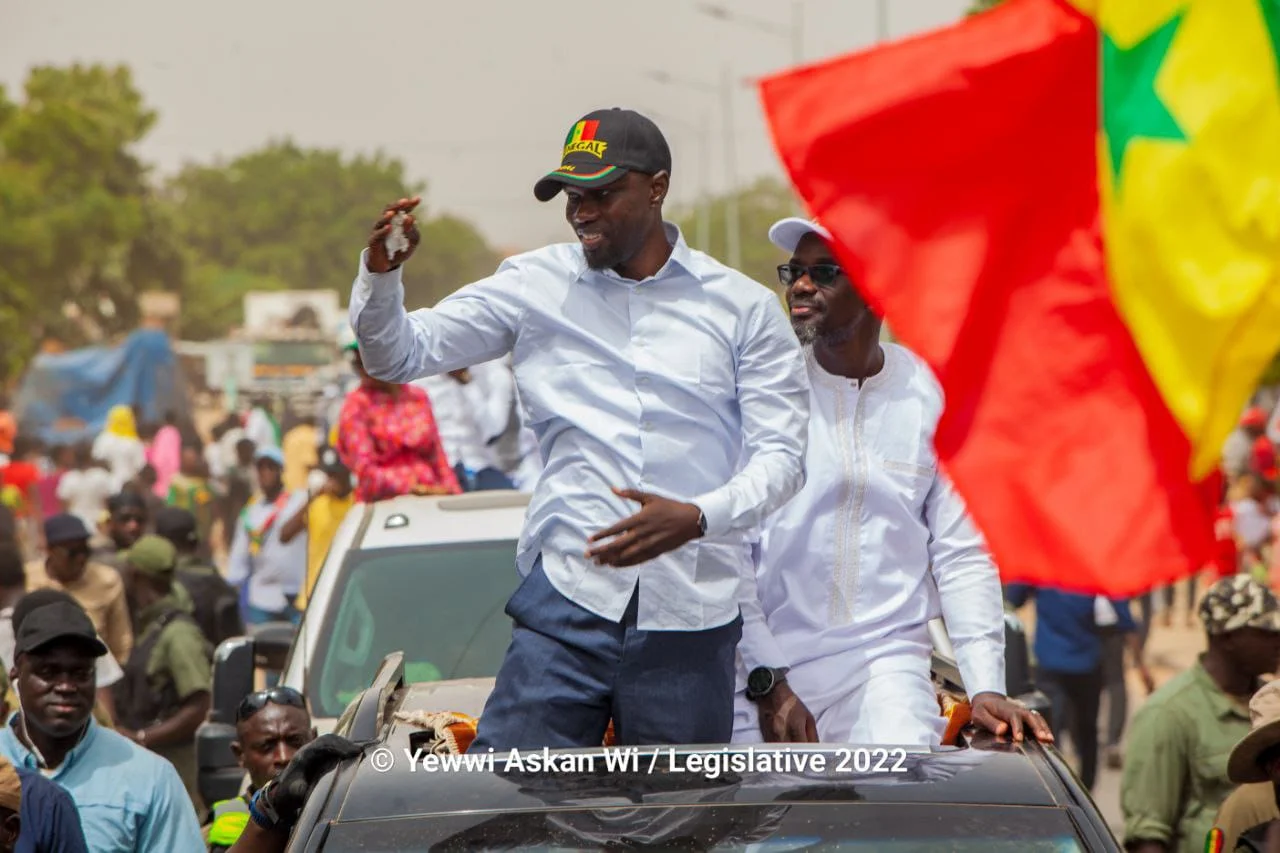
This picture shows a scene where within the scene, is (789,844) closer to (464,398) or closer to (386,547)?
(386,547)

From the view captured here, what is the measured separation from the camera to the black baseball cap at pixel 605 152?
15.3 ft

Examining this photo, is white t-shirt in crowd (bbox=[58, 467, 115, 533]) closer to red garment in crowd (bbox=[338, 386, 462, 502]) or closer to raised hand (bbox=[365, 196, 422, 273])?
red garment in crowd (bbox=[338, 386, 462, 502])

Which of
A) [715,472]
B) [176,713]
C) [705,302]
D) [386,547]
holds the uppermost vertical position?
[705,302]

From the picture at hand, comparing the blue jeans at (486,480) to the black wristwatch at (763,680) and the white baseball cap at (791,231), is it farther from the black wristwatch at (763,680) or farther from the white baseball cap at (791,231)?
the black wristwatch at (763,680)

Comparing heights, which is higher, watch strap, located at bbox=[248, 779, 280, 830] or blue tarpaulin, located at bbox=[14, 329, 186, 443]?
watch strap, located at bbox=[248, 779, 280, 830]

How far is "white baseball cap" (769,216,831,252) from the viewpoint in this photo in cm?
522

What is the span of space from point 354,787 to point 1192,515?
1.52 meters

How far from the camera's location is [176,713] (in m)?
9.42

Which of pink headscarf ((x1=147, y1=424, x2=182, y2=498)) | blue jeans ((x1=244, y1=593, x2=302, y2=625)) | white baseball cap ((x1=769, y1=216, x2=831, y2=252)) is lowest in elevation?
pink headscarf ((x1=147, y1=424, x2=182, y2=498))

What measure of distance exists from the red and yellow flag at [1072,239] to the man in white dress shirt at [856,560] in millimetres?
975

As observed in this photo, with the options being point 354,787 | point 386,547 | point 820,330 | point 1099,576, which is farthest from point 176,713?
point 1099,576

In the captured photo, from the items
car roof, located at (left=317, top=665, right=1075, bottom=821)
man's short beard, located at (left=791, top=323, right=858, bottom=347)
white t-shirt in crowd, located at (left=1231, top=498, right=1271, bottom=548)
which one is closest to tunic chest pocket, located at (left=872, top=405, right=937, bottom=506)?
man's short beard, located at (left=791, top=323, right=858, bottom=347)

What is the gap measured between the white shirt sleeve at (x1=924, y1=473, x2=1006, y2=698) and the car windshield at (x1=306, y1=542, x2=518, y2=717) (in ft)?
7.46

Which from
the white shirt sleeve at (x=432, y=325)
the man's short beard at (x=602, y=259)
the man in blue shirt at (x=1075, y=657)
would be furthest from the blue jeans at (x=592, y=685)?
the man in blue shirt at (x=1075, y=657)
